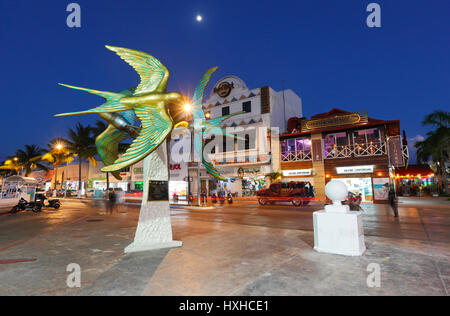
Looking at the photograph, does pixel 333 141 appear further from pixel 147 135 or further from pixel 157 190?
pixel 147 135

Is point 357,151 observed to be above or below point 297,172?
above

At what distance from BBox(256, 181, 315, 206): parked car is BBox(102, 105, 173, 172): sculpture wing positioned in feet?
55.2

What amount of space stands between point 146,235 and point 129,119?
3.42 meters

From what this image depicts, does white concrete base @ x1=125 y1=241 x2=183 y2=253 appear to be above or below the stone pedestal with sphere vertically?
below

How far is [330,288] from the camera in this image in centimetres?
363

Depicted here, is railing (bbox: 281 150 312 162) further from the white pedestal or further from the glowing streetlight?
the white pedestal

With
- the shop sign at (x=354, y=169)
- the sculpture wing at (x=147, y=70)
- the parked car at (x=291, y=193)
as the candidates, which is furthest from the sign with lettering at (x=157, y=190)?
the shop sign at (x=354, y=169)

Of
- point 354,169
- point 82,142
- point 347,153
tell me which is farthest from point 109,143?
point 82,142

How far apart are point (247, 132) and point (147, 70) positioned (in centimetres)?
2508

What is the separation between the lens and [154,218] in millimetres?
6715

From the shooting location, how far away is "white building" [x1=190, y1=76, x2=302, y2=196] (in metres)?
28.8

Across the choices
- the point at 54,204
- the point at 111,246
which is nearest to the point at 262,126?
the point at 54,204

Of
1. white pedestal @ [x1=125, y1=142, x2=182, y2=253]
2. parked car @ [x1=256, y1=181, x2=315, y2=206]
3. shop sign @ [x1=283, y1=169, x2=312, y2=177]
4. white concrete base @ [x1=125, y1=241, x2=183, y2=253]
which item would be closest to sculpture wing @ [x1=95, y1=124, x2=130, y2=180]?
white pedestal @ [x1=125, y1=142, x2=182, y2=253]

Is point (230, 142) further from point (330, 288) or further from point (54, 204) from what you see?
point (330, 288)
